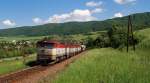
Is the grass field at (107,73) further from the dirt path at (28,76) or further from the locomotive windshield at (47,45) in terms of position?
the locomotive windshield at (47,45)

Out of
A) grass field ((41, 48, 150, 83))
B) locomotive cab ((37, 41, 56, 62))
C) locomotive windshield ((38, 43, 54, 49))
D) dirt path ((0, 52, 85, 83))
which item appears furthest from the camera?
locomotive windshield ((38, 43, 54, 49))

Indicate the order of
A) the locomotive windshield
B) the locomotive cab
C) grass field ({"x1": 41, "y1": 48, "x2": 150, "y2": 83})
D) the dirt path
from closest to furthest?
1. grass field ({"x1": 41, "y1": 48, "x2": 150, "y2": 83})
2. the dirt path
3. the locomotive cab
4. the locomotive windshield

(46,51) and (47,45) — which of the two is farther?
(47,45)

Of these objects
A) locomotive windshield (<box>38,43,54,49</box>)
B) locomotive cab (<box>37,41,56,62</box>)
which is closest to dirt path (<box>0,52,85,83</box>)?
locomotive cab (<box>37,41,56,62</box>)

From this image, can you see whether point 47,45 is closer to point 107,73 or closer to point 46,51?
point 46,51

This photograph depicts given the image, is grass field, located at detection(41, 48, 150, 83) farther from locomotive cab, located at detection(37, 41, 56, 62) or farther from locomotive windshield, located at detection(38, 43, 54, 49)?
locomotive windshield, located at detection(38, 43, 54, 49)

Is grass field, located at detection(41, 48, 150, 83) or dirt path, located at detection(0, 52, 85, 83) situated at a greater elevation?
grass field, located at detection(41, 48, 150, 83)

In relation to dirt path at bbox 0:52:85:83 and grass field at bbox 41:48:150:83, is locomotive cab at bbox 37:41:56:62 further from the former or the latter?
grass field at bbox 41:48:150:83

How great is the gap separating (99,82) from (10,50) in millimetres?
85159

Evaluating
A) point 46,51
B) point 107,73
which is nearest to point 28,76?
point 107,73

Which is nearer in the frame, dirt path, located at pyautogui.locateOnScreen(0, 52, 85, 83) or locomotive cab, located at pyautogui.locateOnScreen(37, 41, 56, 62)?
dirt path, located at pyautogui.locateOnScreen(0, 52, 85, 83)

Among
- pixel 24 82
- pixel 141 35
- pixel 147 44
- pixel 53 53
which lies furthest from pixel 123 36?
pixel 24 82

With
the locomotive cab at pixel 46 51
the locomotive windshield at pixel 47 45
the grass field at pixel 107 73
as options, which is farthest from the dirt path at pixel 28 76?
the locomotive windshield at pixel 47 45

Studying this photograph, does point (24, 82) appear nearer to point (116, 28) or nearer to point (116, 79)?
point (116, 79)
